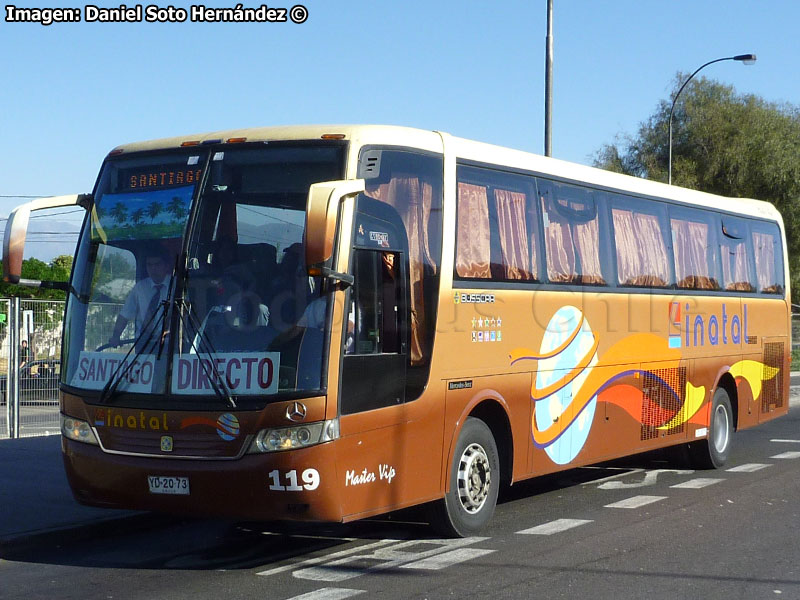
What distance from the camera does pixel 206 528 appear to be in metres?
10.3

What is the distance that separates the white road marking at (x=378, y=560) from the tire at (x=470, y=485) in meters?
0.17

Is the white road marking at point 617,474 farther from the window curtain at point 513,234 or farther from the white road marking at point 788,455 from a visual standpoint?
the window curtain at point 513,234

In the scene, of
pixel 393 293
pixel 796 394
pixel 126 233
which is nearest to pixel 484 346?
pixel 393 293

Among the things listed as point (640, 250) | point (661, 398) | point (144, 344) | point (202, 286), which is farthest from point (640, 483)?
point (144, 344)

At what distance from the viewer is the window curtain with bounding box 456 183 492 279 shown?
9602mm

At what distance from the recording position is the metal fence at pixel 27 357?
16234 mm

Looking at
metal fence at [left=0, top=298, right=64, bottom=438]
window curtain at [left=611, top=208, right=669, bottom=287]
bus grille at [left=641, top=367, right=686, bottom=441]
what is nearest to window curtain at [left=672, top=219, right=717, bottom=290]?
window curtain at [left=611, top=208, right=669, bottom=287]

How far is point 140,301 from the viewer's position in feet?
27.3

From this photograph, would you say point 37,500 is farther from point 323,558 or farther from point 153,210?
point 153,210

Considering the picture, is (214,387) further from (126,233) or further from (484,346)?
(484,346)

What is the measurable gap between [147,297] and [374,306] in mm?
1666

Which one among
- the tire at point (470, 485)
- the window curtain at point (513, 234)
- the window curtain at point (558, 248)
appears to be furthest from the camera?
the window curtain at point (558, 248)

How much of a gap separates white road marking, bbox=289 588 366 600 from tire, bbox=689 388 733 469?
8127mm

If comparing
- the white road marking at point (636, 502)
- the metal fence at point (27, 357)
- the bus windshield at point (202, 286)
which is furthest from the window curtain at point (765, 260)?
the metal fence at point (27, 357)
